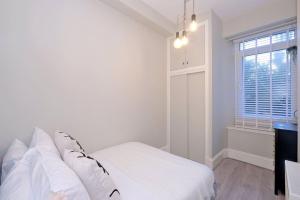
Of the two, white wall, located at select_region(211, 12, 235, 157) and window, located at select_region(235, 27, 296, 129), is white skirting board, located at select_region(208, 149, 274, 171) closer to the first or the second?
white wall, located at select_region(211, 12, 235, 157)

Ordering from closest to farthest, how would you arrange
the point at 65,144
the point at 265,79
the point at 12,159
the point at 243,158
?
the point at 12,159
the point at 65,144
the point at 265,79
the point at 243,158

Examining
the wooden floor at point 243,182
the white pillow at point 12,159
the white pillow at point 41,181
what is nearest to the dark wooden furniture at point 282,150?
the wooden floor at point 243,182

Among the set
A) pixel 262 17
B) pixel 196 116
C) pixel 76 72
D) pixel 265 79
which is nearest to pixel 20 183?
pixel 76 72

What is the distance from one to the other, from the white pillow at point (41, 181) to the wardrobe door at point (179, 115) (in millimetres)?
2370

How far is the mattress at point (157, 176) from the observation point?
1.07 m

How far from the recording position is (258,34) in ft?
8.71

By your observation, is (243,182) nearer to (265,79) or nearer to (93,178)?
(265,79)

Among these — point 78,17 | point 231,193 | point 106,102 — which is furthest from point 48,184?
point 231,193

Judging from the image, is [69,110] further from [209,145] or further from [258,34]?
[258,34]

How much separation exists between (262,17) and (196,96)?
1.70m

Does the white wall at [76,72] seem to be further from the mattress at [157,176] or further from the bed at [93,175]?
the mattress at [157,176]

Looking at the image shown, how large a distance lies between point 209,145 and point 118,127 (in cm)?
160

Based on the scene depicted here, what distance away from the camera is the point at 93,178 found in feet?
2.75

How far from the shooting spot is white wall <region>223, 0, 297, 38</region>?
86.5 inches
